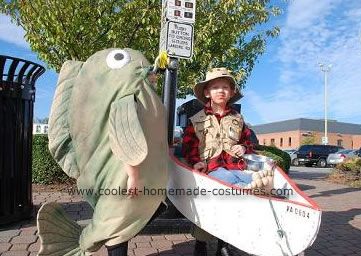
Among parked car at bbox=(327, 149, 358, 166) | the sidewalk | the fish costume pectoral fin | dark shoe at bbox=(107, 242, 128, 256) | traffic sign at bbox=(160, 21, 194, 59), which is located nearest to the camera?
the fish costume pectoral fin

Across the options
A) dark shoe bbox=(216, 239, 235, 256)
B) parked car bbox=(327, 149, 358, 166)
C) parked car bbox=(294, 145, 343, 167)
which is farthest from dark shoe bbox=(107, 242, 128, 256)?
parked car bbox=(294, 145, 343, 167)

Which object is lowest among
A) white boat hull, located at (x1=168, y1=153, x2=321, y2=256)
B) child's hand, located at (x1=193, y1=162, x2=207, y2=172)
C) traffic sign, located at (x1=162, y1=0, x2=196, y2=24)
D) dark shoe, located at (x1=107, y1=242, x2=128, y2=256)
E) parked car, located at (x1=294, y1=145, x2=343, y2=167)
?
parked car, located at (x1=294, y1=145, x2=343, y2=167)

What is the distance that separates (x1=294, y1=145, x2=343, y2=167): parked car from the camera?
30.5 metres

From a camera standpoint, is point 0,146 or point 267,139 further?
point 267,139

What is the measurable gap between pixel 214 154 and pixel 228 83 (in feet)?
2.12

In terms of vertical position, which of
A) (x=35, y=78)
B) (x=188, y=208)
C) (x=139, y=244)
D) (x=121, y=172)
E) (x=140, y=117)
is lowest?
(x=139, y=244)

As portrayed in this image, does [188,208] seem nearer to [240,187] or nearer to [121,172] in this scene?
[240,187]

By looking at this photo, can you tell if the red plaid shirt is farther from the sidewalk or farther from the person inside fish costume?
the sidewalk

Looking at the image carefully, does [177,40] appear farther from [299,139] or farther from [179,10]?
[299,139]

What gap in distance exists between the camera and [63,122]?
10.3 feet

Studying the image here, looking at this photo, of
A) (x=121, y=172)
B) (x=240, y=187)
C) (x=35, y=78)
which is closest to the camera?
(x=121, y=172)

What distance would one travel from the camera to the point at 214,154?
369 cm

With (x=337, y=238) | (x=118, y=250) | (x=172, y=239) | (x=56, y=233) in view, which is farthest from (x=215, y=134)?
(x=337, y=238)

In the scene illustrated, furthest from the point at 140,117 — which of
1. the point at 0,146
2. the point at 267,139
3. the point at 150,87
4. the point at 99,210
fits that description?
the point at 267,139
